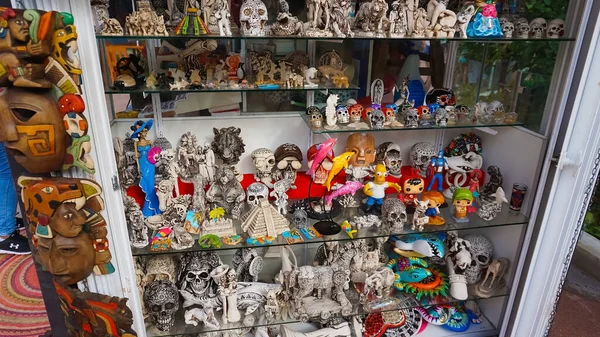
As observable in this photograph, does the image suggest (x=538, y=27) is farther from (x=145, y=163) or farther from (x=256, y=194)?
(x=145, y=163)

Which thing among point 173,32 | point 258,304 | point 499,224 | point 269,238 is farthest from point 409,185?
point 173,32

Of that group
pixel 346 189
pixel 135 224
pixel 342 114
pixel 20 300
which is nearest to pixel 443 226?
pixel 346 189

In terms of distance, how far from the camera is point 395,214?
1869mm

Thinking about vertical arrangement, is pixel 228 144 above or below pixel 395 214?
above

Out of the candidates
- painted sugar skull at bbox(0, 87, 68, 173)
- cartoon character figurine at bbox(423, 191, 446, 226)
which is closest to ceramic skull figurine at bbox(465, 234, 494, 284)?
cartoon character figurine at bbox(423, 191, 446, 226)

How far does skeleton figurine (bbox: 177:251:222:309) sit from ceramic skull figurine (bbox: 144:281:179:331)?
0.08 metres

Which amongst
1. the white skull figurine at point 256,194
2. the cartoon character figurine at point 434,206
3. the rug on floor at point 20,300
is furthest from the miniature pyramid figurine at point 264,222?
the rug on floor at point 20,300

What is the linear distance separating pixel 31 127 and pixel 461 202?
1704mm

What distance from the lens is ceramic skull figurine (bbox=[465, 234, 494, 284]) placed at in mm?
2082

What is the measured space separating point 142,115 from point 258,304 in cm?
100

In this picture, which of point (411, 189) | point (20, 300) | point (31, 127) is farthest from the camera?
point (20, 300)

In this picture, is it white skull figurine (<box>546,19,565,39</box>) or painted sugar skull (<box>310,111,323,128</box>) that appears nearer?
white skull figurine (<box>546,19,565,39</box>)

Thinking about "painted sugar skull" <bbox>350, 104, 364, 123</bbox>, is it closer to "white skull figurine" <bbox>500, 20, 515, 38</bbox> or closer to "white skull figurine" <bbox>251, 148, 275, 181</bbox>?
"white skull figurine" <bbox>251, 148, 275, 181</bbox>

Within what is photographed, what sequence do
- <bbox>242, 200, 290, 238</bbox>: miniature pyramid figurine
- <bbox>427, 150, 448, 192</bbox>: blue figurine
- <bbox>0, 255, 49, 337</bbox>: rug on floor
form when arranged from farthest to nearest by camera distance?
<bbox>0, 255, 49, 337</bbox>: rug on floor
<bbox>427, 150, 448, 192</bbox>: blue figurine
<bbox>242, 200, 290, 238</bbox>: miniature pyramid figurine
